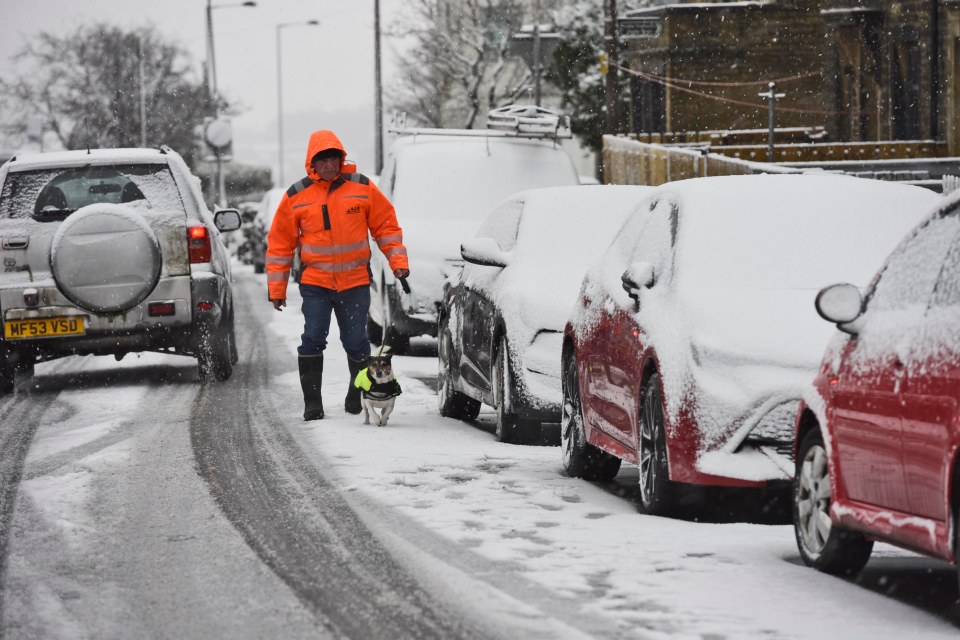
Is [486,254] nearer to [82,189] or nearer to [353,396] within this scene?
[353,396]

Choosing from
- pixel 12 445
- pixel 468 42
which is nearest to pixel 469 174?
pixel 12 445

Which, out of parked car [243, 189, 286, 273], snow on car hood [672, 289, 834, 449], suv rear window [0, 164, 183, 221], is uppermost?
suv rear window [0, 164, 183, 221]

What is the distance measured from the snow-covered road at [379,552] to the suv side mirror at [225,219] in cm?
395

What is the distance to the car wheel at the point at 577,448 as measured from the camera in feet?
32.1

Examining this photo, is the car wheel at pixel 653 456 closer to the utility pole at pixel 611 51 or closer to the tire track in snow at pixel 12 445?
the tire track in snow at pixel 12 445

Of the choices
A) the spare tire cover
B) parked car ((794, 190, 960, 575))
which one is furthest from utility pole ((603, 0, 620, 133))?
parked car ((794, 190, 960, 575))

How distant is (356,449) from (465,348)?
5.69ft

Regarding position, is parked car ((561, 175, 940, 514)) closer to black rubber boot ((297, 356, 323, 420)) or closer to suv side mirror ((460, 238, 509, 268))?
suv side mirror ((460, 238, 509, 268))

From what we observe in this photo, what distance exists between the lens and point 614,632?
19.3 ft

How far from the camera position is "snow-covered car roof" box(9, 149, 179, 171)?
1467 centimetres

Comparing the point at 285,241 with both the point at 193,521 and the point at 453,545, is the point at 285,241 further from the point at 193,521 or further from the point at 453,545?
the point at 453,545

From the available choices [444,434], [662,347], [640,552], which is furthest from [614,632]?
[444,434]

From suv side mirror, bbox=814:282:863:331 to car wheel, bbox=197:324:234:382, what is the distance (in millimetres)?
9048

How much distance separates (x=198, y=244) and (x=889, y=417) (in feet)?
30.7
